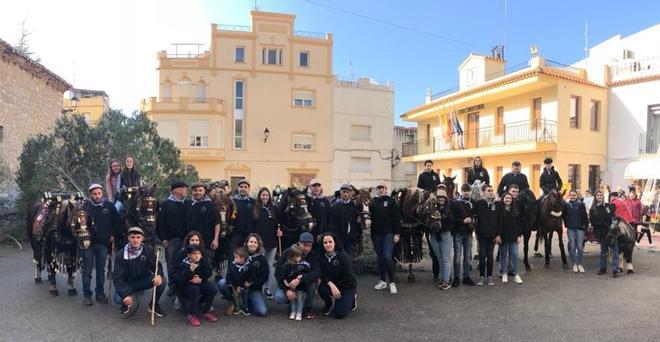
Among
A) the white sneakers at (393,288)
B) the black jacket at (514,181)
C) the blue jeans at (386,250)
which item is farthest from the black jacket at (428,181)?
the white sneakers at (393,288)

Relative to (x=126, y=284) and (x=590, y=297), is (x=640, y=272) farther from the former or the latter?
(x=126, y=284)

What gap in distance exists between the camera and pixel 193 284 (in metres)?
6.32

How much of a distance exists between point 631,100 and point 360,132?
63.4 ft

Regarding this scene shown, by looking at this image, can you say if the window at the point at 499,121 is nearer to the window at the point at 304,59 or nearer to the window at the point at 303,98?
the window at the point at 303,98

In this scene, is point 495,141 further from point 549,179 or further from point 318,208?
point 318,208

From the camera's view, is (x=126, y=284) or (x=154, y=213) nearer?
(x=126, y=284)

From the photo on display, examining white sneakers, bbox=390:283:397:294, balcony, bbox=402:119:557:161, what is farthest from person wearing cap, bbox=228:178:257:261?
balcony, bbox=402:119:557:161

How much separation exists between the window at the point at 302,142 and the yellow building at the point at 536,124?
11878 millimetres

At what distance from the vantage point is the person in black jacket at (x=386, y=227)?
7957 millimetres

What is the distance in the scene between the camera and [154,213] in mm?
7230

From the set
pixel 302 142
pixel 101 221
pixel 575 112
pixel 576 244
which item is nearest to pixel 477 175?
pixel 576 244

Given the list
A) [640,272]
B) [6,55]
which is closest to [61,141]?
[6,55]

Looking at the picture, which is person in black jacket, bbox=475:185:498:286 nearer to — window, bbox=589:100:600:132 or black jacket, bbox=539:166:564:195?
black jacket, bbox=539:166:564:195

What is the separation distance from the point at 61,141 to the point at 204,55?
21728 mm
